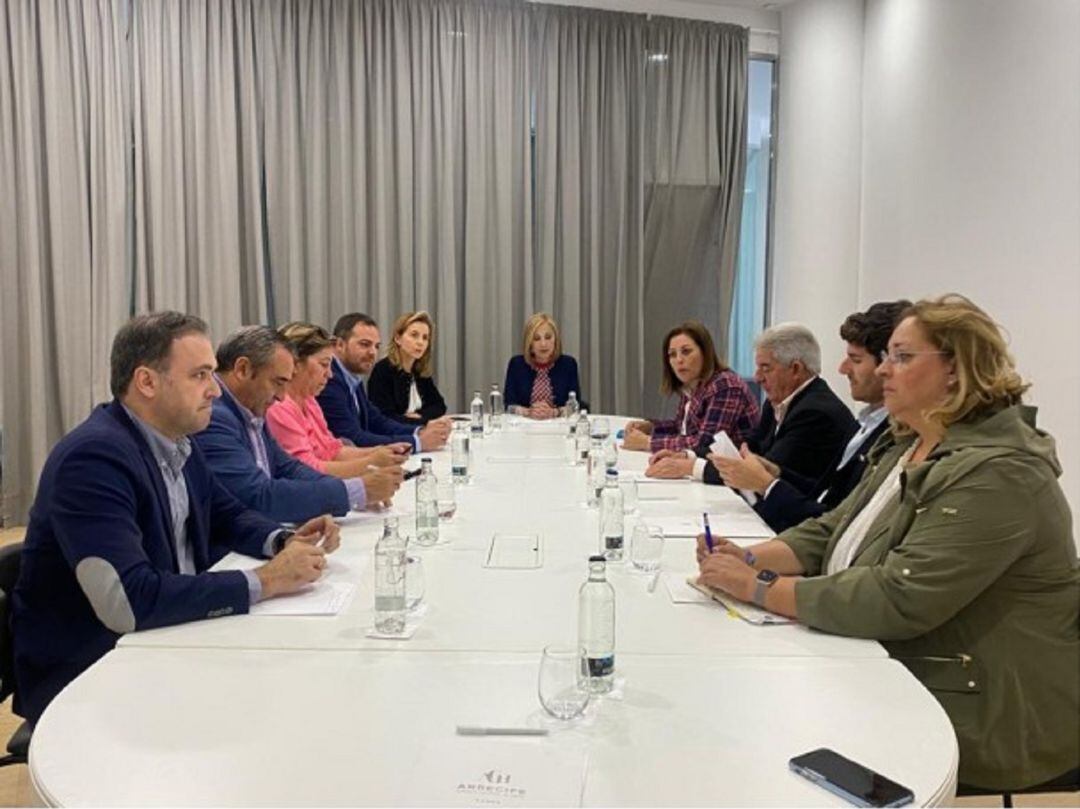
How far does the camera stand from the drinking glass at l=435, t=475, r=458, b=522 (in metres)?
2.71

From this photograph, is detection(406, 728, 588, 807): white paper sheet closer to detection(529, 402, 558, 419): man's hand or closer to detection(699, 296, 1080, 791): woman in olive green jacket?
detection(699, 296, 1080, 791): woman in olive green jacket

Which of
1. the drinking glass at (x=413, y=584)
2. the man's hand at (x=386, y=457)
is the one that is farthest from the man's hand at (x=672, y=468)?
the drinking glass at (x=413, y=584)

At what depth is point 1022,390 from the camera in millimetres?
1687

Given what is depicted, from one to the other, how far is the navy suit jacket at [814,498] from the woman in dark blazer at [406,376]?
2659 mm

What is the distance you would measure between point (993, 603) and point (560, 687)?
0.81 m

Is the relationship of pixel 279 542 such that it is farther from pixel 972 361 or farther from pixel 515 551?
pixel 972 361

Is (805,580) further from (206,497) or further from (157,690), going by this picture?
(206,497)

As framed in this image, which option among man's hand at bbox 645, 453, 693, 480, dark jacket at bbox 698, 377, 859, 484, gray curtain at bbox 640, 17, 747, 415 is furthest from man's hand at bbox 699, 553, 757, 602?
gray curtain at bbox 640, 17, 747, 415

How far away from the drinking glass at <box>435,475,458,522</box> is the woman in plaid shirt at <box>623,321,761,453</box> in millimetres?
1155

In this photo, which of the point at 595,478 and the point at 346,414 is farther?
the point at 346,414

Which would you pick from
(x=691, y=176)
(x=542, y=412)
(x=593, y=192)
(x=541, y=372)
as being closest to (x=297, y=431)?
(x=542, y=412)

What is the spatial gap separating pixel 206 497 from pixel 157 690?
2.76ft

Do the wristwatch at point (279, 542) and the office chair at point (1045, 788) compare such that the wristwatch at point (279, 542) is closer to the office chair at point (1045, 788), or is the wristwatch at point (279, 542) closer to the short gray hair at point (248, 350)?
A: the short gray hair at point (248, 350)

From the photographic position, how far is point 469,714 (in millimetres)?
1384
